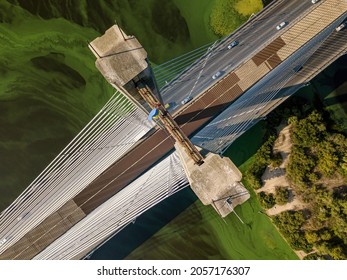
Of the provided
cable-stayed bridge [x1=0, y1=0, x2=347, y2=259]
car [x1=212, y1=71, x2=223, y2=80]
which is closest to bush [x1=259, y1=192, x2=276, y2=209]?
cable-stayed bridge [x1=0, y1=0, x2=347, y2=259]

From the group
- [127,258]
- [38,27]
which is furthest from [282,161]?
[38,27]

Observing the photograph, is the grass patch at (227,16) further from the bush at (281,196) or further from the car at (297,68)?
the bush at (281,196)

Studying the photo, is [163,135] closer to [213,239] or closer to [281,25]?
[213,239]

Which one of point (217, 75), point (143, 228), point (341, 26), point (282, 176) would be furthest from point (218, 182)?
point (341, 26)

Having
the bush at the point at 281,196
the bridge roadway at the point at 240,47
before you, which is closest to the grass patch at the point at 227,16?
the bridge roadway at the point at 240,47

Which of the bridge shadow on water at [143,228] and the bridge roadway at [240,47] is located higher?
the bridge roadway at [240,47]

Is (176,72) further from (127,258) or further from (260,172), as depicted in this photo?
(127,258)

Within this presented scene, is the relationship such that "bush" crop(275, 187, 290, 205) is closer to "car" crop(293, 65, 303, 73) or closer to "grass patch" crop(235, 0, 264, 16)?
"car" crop(293, 65, 303, 73)
